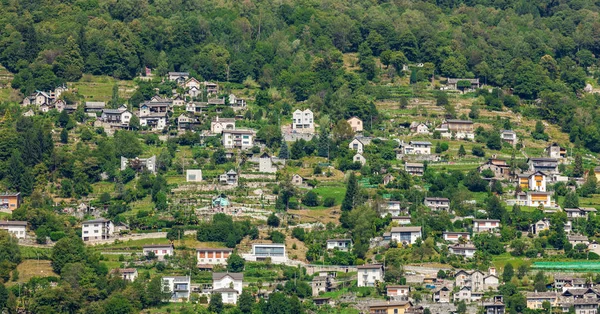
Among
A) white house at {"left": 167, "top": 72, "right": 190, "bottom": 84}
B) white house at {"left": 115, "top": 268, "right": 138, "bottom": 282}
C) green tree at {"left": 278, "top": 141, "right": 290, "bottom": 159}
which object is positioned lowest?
white house at {"left": 115, "top": 268, "right": 138, "bottom": 282}

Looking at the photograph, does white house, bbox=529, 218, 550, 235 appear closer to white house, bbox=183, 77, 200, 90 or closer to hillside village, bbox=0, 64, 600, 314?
hillside village, bbox=0, 64, 600, 314

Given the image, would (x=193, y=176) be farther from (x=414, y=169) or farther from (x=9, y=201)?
(x=414, y=169)

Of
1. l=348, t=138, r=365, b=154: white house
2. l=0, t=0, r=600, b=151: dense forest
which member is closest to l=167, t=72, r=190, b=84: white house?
l=0, t=0, r=600, b=151: dense forest

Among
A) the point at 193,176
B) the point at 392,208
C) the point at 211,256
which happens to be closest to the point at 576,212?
the point at 392,208

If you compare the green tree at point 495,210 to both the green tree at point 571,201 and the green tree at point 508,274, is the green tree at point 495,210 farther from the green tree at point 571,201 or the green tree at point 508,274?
the green tree at point 508,274

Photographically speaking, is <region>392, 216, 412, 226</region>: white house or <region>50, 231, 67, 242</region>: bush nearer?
<region>50, 231, 67, 242</region>: bush

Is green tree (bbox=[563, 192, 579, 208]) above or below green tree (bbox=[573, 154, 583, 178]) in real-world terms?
below

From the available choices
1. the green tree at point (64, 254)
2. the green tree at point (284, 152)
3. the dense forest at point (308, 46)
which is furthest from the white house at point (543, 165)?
the green tree at point (64, 254)

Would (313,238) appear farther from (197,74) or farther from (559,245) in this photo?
(197,74)
